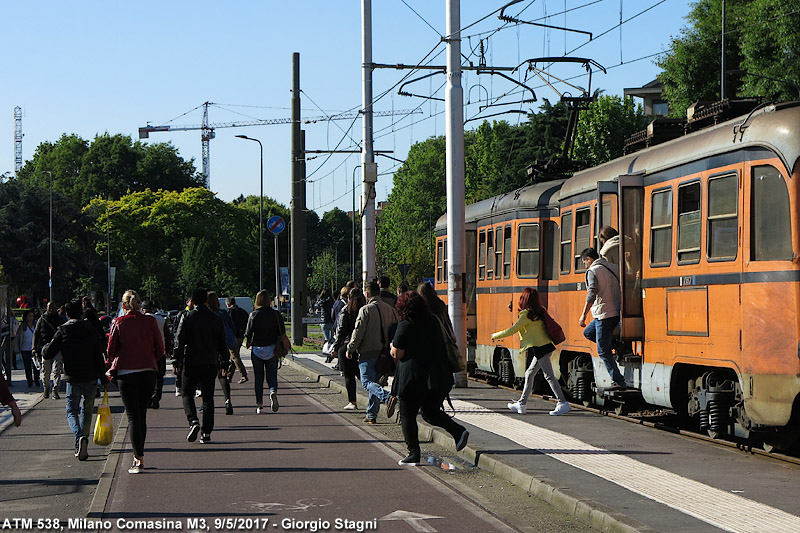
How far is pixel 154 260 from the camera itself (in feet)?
285

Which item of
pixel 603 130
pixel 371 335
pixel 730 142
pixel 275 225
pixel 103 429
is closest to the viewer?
pixel 730 142

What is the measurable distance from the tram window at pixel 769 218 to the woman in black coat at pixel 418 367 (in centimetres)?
323

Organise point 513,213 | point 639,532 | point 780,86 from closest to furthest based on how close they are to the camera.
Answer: point 639,532 < point 513,213 < point 780,86

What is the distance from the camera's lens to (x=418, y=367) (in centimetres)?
1167

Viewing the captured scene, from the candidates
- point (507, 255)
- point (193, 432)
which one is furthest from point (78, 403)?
point (507, 255)

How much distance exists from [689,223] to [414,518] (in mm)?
6157

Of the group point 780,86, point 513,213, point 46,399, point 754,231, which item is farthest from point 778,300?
point 780,86

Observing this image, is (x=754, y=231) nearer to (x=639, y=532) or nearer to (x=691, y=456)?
(x=691, y=456)

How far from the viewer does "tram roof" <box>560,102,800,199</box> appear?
11609mm

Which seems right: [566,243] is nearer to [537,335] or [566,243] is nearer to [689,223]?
[537,335]

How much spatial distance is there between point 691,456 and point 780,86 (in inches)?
1361

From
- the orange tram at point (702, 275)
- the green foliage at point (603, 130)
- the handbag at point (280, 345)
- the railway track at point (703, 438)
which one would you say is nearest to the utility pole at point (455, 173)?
the orange tram at point (702, 275)

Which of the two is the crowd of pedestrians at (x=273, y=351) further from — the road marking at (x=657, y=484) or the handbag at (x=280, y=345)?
the road marking at (x=657, y=484)

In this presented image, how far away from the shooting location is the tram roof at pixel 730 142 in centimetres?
1161
